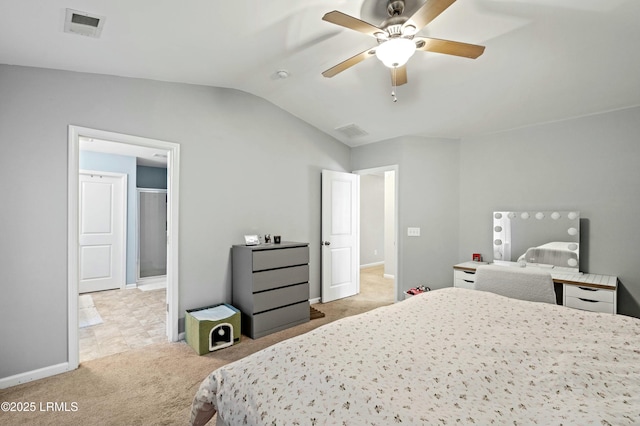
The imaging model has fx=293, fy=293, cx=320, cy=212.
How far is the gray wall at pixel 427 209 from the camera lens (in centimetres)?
415

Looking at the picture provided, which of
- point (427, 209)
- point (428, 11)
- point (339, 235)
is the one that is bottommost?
point (339, 235)

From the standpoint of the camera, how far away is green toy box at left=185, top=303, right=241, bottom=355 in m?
2.76

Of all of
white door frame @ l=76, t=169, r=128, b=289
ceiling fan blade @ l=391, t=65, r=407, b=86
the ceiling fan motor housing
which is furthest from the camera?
white door frame @ l=76, t=169, r=128, b=289

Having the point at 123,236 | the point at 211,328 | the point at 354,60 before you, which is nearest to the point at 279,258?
the point at 211,328

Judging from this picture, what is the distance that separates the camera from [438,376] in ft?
3.45

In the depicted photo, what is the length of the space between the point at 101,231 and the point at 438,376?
5.69m

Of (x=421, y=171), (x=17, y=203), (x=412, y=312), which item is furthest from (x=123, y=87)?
(x=421, y=171)

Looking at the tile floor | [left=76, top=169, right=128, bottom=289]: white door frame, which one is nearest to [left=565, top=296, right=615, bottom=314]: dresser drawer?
the tile floor

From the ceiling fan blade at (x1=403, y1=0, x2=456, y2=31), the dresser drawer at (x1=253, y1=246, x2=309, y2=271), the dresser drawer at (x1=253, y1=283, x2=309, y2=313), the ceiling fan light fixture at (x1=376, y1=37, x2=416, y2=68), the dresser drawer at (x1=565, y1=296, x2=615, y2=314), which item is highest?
the ceiling fan blade at (x1=403, y1=0, x2=456, y2=31)

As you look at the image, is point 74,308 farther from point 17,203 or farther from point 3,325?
point 17,203

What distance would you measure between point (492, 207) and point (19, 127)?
4964 mm

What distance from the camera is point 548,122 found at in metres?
3.46

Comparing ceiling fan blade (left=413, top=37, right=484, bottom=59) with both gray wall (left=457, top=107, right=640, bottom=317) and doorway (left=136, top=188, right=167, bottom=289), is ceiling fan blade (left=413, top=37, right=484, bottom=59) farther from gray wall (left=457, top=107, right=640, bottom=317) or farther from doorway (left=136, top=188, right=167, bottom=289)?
doorway (left=136, top=188, right=167, bottom=289)

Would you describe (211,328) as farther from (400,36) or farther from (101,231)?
(101,231)
